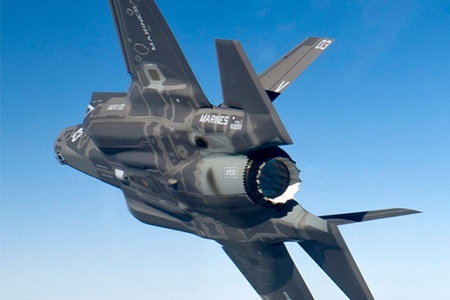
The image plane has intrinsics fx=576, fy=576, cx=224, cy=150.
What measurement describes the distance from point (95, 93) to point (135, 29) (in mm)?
5356

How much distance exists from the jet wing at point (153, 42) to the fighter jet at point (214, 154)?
0.04m

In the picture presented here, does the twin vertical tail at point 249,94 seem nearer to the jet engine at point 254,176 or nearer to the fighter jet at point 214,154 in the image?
the fighter jet at point 214,154

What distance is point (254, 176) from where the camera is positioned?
20734mm

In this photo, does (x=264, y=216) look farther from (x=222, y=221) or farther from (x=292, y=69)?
(x=292, y=69)

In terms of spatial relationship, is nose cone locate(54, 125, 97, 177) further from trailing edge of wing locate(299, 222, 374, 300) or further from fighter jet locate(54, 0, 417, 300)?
trailing edge of wing locate(299, 222, 374, 300)

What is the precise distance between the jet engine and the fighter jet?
0.04 metres

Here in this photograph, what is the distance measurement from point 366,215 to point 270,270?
539cm

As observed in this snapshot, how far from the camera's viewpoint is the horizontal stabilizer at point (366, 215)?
21531 mm

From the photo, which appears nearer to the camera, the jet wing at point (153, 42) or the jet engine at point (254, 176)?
the jet engine at point (254, 176)

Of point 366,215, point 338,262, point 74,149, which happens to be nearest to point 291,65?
point 366,215

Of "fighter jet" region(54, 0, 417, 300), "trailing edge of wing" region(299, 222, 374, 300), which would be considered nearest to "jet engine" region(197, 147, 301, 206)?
"fighter jet" region(54, 0, 417, 300)

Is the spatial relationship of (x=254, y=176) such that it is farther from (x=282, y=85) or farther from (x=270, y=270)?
(x=270, y=270)

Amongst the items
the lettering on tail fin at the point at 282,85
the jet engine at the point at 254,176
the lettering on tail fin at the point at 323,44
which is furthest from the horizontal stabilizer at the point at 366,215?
the lettering on tail fin at the point at 323,44

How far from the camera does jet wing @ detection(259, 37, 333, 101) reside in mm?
24234
